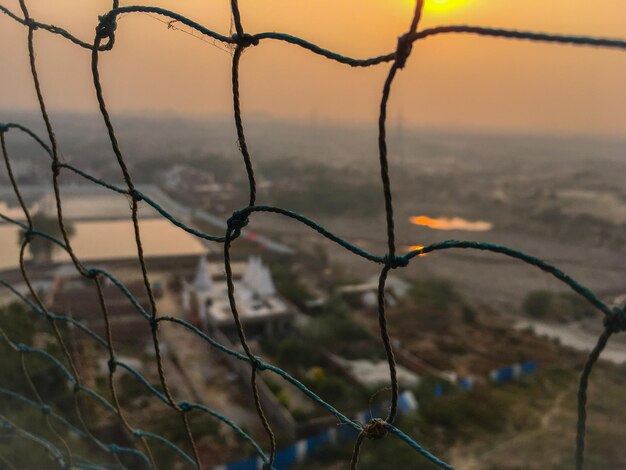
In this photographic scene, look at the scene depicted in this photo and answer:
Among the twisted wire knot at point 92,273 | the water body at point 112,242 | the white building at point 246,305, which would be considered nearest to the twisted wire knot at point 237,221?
the twisted wire knot at point 92,273

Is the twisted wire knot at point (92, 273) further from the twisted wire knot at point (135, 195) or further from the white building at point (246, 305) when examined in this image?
the white building at point (246, 305)

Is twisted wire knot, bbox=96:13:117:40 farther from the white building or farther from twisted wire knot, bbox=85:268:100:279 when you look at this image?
the white building

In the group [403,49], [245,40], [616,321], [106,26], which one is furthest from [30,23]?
[616,321]

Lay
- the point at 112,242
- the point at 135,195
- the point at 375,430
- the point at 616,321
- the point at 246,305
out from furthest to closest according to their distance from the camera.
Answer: the point at 112,242, the point at 246,305, the point at 135,195, the point at 375,430, the point at 616,321

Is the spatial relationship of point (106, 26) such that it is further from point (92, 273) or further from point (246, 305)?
point (246, 305)

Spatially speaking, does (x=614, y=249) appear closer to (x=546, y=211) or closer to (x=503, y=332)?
(x=546, y=211)

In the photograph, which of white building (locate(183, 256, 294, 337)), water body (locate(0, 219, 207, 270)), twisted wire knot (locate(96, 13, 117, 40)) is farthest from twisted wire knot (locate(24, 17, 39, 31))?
water body (locate(0, 219, 207, 270))

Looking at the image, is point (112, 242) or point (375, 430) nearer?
point (375, 430)
